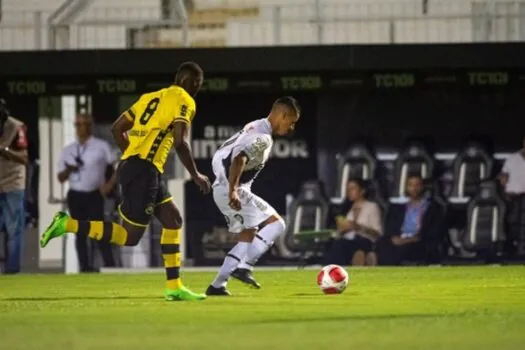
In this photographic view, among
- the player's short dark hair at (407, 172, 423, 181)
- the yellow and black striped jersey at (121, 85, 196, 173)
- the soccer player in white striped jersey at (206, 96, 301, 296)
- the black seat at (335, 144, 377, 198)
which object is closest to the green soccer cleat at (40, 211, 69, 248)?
the yellow and black striped jersey at (121, 85, 196, 173)

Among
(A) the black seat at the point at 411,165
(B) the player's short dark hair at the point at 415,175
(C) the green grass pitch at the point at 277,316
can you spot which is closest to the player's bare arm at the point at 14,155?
(C) the green grass pitch at the point at 277,316

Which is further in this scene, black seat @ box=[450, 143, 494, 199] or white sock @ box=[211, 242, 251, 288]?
black seat @ box=[450, 143, 494, 199]

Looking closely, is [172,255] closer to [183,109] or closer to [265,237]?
[183,109]

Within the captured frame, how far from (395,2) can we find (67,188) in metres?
5.72

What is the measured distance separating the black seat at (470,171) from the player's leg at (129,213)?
9963 mm

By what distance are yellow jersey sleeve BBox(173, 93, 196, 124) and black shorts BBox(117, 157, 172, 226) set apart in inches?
23.0

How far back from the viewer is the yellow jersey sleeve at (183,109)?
1377 centimetres

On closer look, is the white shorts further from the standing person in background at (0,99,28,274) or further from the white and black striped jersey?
the standing person in background at (0,99,28,274)

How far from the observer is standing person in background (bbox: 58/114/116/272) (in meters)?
23.0

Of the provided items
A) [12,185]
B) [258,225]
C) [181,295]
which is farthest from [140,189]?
[12,185]

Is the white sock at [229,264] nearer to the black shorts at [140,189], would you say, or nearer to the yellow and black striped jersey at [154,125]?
the black shorts at [140,189]

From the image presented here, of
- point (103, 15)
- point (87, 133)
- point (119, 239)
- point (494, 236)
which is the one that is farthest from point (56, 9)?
point (119, 239)

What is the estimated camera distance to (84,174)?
23094mm

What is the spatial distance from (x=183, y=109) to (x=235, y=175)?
0.85 metres
